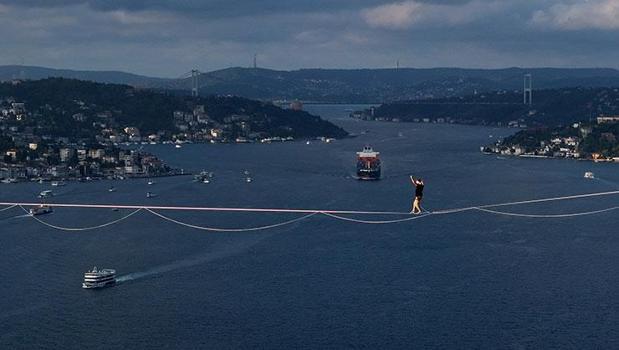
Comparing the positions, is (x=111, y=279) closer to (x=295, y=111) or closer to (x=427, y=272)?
(x=427, y=272)

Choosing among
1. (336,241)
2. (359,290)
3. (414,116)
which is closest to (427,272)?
(359,290)

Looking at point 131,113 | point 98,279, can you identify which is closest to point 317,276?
point 98,279

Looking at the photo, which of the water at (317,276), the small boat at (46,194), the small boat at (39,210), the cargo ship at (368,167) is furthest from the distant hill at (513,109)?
the small boat at (39,210)

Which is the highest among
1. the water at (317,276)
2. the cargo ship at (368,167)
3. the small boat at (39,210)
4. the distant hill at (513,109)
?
the distant hill at (513,109)

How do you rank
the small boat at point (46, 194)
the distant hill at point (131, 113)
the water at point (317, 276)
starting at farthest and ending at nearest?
the distant hill at point (131, 113)
the small boat at point (46, 194)
the water at point (317, 276)

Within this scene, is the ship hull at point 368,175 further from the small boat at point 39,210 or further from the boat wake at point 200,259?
the boat wake at point 200,259
